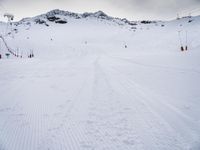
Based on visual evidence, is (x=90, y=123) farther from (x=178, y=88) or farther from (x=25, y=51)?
(x=25, y=51)

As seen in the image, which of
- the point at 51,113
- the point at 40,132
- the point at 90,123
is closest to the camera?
the point at 40,132

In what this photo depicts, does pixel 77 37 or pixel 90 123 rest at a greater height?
pixel 77 37

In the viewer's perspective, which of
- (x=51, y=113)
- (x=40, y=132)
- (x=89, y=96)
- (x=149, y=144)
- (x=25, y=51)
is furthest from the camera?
(x=25, y=51)

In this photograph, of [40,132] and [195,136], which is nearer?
[195,136]

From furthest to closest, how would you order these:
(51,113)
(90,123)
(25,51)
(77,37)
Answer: (77,37), (25,51), (51,113), (90,123)

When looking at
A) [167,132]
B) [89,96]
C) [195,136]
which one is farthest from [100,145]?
[89,96]

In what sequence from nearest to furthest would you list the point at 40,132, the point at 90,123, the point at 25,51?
the point at 40,132 → the point at 90,123 → the point at 25,51

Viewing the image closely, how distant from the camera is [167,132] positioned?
122 inches

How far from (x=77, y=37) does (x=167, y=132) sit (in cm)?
4042

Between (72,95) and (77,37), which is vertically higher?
(77,37)

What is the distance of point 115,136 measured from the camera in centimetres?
307

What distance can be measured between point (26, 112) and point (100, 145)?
1.97m

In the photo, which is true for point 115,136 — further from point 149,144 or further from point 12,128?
point 12,128

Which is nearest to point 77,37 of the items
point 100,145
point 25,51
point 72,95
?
point 25,51
